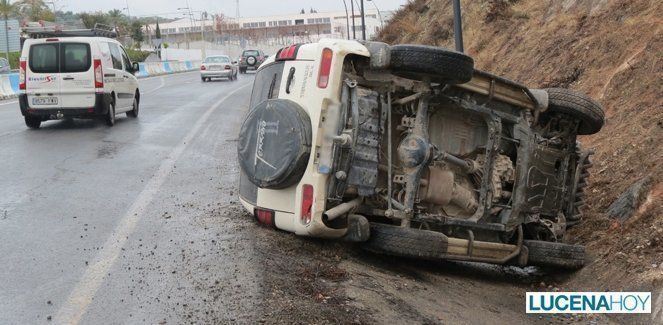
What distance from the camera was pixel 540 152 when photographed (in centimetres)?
700

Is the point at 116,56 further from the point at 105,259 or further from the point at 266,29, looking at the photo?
the point at 266,29

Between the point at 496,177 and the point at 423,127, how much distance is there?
91cm

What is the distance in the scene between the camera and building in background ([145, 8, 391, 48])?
416ft

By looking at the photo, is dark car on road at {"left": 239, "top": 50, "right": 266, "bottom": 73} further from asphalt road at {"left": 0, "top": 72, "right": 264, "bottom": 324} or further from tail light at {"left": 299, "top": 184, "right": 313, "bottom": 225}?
tail light at {"left": 299, "top": 184, "right": 313, "bottom": 225}

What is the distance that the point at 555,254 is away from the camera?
6.84m

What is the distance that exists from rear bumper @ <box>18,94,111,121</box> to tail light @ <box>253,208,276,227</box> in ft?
34.2

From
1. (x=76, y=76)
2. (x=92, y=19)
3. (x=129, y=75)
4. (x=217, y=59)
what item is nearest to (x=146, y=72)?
(x=217, y=59)

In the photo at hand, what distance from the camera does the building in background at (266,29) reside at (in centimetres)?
12688

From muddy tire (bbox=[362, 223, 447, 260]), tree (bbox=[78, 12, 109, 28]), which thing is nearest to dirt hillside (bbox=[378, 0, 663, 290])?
muddy tire (bbox=[362, 223, 447, 260])

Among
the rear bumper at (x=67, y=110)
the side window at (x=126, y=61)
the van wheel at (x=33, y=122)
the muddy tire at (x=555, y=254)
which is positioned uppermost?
the side window at (x=126, y=61)

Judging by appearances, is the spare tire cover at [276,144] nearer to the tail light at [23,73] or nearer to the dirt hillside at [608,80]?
the dirt hillside at [608,80]

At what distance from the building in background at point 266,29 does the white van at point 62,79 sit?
320 feet

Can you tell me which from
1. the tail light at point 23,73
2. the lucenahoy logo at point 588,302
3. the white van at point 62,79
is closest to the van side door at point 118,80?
the white van at point 62,79

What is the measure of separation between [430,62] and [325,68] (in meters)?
0.80
